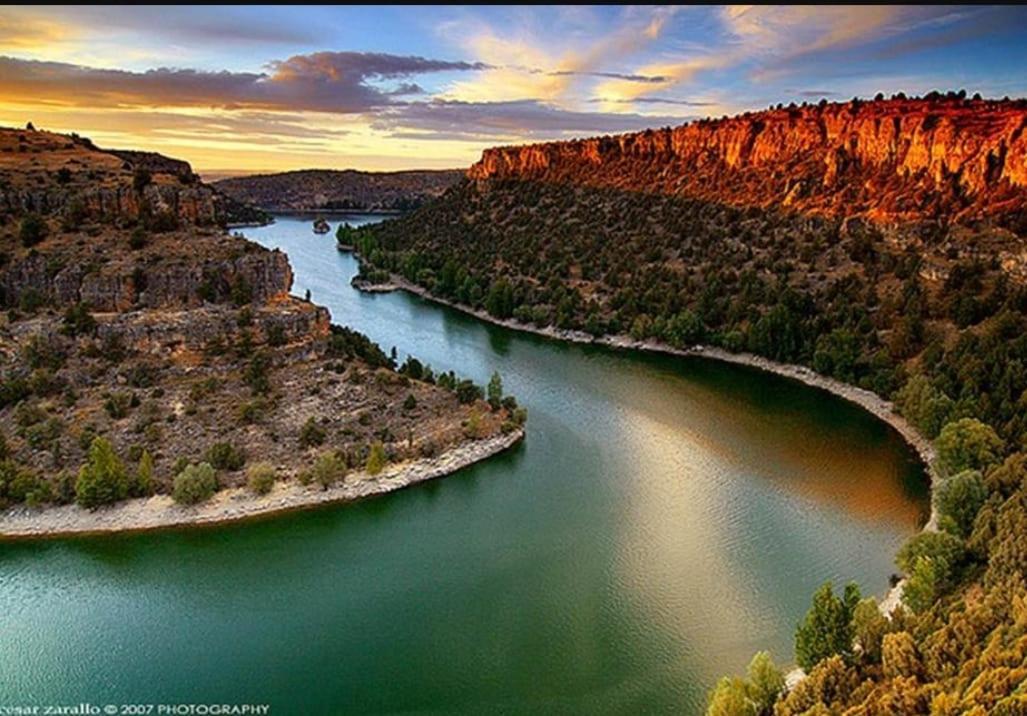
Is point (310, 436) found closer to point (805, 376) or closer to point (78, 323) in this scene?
point (78, 323)

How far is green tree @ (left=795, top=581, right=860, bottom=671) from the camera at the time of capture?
18.6 metres

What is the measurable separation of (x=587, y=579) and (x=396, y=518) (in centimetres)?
823

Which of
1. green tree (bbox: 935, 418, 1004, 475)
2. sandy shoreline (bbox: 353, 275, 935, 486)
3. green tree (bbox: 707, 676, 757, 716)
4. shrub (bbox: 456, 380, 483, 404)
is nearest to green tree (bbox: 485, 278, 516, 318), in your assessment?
sandy shoreline (bbox: 353, 275, 935, 486)

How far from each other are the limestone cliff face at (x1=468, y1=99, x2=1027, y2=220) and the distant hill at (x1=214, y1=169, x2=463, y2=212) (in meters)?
89.9

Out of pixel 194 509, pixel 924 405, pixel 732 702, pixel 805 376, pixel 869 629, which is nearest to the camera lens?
pixel 732 702

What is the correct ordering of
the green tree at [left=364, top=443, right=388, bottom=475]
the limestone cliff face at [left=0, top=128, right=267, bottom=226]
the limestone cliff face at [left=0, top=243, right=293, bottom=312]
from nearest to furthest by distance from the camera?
1. the green tree at [left=364, top=443, right=388, bottom=475]
2. the limestone cliff face at [left=0, top=243, right=293, bottom=312]
3. the limestone cliff face at [left=0, top=128, right=267, bottom=226]

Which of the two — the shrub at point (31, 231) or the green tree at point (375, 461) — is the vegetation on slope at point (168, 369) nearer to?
the shrub at point (31, 231)

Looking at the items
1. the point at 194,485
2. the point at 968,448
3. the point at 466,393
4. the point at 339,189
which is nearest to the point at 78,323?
the point at 194,485

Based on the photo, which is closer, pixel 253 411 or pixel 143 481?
pixel 143 481

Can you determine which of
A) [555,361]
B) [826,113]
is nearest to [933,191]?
[826,113]

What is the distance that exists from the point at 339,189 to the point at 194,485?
160038mm

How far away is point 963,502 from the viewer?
25047 millimetres

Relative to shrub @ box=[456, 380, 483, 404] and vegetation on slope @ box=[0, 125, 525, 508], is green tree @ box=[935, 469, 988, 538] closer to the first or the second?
vegetation on slope @ box=[0, 125, 525, 508]

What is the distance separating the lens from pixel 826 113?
67.1 metres
